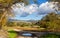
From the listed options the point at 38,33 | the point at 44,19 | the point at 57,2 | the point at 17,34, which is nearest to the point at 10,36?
the point at 17,34

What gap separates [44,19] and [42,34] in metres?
0.22

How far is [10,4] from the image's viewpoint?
232cm

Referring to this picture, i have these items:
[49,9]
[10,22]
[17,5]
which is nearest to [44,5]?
[49,9]

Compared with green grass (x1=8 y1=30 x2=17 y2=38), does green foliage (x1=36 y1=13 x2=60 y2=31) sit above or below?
above

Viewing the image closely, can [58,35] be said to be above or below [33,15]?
below

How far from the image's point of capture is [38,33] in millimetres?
2260

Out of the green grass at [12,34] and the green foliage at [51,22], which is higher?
the green foliage at [51,22]

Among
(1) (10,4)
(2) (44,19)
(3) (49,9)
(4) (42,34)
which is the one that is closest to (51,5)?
(3) (49,9)

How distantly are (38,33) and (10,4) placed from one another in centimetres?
60

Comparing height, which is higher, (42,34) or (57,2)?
(57,2)

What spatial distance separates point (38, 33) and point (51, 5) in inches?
17.8

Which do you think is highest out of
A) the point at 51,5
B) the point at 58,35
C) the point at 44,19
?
the point at 51,5

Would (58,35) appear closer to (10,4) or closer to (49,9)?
(49,9)

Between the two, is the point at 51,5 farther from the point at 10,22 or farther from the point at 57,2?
the point at 10,22
